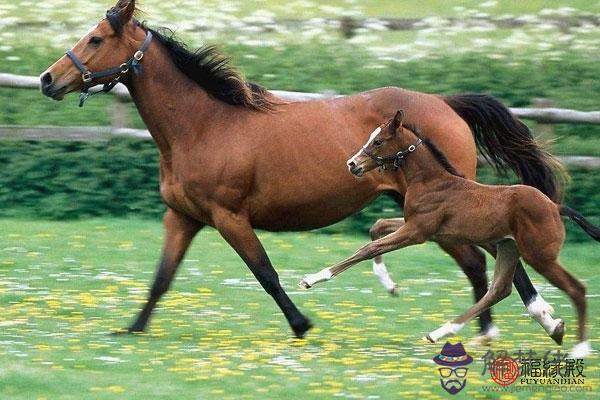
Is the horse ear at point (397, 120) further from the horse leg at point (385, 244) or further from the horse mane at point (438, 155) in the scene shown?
the horse leg at point (385, 244)

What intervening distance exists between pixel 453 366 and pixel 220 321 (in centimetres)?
253

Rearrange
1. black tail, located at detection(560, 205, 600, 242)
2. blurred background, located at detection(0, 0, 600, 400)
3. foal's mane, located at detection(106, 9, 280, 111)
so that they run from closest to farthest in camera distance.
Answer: blurred background, located at detection(0, 0, 600, 400) < black tail, located at detection(560, 205, 600, 242) < foal's mane, located at detection(106, 9, 280, 111)

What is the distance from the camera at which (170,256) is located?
930 centimetres

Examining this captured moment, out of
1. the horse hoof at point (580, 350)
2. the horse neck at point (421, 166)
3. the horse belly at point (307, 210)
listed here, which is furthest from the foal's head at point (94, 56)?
the horse hoof at point (580, 350)

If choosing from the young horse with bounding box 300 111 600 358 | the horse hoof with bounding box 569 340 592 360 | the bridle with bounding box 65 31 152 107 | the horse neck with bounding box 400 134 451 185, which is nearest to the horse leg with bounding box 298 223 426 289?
the young horse with bounding box 300 111 600 358

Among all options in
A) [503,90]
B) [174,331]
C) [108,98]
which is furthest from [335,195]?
[108,98]

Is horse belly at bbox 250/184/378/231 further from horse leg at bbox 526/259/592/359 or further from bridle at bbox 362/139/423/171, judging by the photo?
horse leg at bbox 526/259/592/359

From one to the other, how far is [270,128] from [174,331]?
1552mm

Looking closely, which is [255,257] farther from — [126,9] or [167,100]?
[126,9]

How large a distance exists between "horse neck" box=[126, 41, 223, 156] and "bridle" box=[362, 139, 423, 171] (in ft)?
4.41

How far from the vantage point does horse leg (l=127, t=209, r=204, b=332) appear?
9.27m

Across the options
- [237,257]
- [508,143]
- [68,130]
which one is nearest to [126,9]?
[508,143]

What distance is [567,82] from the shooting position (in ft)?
46.7

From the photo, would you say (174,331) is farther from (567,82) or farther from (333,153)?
(567,82)
